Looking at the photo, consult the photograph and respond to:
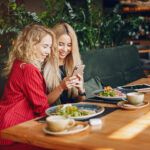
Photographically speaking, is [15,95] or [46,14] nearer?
[15,95]

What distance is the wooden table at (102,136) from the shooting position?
5.18ft

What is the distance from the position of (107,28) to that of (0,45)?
2189 mm

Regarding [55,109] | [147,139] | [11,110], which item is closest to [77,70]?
[55,109]

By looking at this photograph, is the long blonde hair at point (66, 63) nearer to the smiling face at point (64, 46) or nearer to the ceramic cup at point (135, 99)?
the smiling face at point (64, 46)

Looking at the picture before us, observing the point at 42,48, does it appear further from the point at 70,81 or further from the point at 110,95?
the point at 110,95

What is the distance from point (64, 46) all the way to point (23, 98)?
898mm

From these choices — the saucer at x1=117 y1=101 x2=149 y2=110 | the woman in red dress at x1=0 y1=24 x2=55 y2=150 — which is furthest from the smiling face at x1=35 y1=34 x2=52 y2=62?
the saucer at x1=117 y1=101 x2=149 y2=110

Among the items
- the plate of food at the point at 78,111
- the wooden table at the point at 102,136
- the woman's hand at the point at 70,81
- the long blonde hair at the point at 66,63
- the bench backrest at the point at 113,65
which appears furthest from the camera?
the bench backrest at the point at 113,65

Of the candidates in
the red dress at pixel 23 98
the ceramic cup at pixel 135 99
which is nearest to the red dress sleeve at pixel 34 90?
the red dress at pixel 23 98

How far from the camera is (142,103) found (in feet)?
7.43

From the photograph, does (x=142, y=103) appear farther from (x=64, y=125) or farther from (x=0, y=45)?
(x=0, y=45)

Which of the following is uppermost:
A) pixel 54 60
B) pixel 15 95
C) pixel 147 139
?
pixel 54 60

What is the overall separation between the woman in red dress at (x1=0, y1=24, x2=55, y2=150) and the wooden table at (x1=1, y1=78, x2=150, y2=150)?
38 centimetres

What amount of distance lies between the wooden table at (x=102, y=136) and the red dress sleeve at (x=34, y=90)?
14.0 inches
